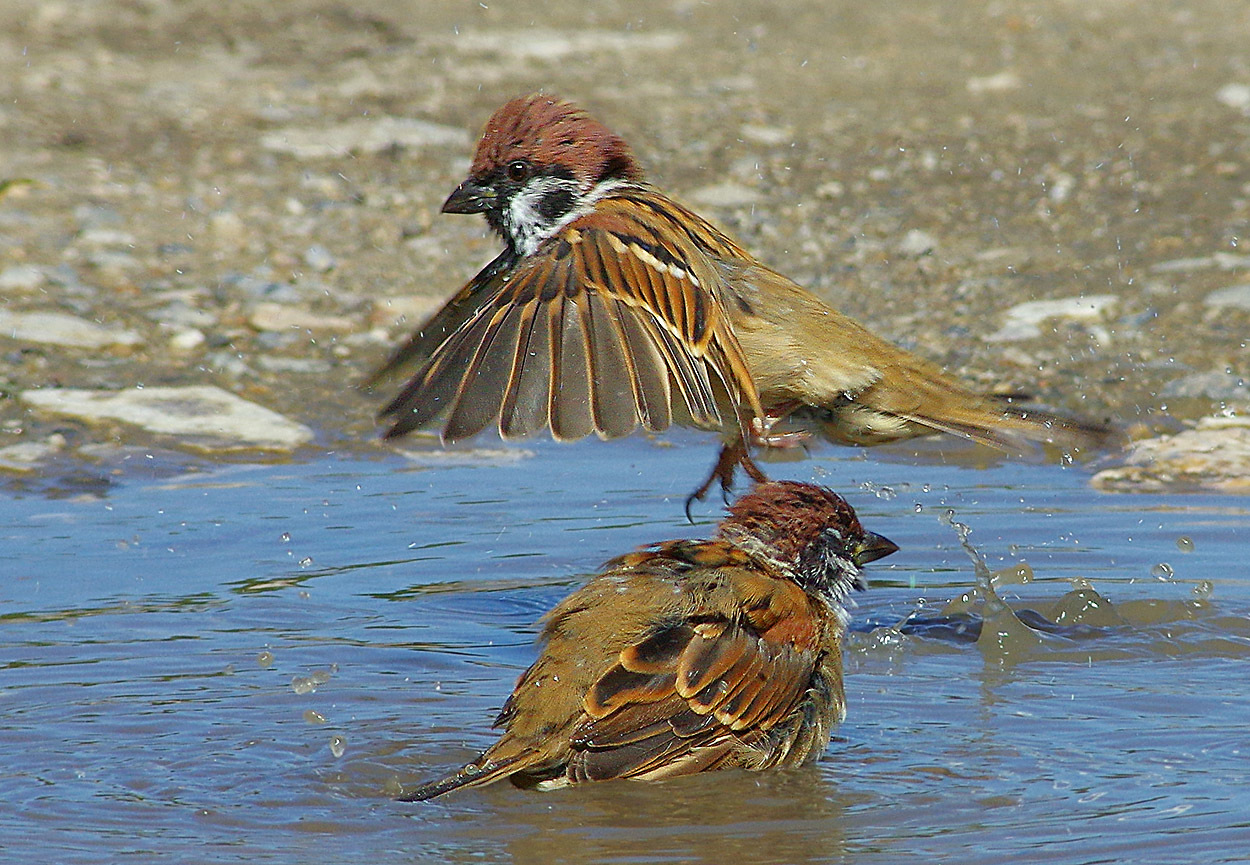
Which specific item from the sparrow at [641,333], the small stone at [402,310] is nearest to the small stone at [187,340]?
the small stone at [402,310]

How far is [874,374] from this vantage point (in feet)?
20.8

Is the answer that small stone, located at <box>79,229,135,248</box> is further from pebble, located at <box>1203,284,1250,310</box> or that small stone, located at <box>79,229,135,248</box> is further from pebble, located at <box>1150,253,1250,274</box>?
pebble, located at <box>1203,284,1250,310</box>

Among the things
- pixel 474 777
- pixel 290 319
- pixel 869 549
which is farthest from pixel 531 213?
pixel 290 319

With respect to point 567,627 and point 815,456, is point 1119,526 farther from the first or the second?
point 567,627

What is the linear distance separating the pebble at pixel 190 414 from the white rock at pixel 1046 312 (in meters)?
3.69

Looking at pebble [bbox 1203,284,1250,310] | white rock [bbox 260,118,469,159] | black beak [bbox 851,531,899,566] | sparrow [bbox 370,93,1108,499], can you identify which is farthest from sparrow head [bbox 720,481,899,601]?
white rock [bbox 260,118,469,159]

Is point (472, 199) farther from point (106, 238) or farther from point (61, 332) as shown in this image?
point (106, 238)

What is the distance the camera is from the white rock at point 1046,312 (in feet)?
32.1

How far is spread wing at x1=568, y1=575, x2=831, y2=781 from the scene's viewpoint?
16.1ft

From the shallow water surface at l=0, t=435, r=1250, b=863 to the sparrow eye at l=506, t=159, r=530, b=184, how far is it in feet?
4.91

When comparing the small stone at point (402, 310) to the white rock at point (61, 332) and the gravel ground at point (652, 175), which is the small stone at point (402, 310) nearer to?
the gravel ground at point (652, 175)

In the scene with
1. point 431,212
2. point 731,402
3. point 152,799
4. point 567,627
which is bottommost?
point 152,799

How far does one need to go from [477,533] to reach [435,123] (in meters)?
5.71

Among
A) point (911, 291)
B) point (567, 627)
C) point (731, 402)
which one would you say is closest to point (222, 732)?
point (567, 627)
